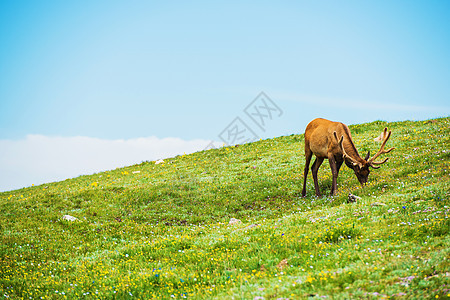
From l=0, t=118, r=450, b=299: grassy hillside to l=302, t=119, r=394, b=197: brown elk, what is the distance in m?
0.89

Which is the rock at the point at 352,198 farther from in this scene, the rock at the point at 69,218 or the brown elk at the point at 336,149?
the rock at the point at 69,218

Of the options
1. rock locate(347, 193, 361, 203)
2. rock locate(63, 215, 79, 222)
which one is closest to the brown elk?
rock locate(347, 193, 361, 203)

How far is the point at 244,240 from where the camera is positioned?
10.7 m

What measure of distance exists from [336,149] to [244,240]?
28.1 feet

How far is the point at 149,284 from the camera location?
872 centimetres

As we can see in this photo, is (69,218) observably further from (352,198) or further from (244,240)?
(352,198)

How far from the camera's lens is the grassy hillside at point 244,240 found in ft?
23.7

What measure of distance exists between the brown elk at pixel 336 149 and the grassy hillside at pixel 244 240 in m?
0.89

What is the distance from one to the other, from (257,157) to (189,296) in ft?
77.4

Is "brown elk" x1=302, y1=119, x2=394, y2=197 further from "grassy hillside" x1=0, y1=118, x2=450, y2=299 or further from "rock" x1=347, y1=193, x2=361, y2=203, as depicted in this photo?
"rock" x1=347, y1=193, x2=361, y2=203

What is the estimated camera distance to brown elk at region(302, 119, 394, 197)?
16188mm

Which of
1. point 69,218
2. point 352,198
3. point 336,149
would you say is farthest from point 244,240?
point 69,218

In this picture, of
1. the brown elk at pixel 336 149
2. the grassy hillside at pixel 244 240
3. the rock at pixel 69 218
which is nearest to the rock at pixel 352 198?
the grassy hillside at pixel 244 240

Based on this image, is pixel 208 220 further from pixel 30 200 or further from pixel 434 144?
pixel 434 144
